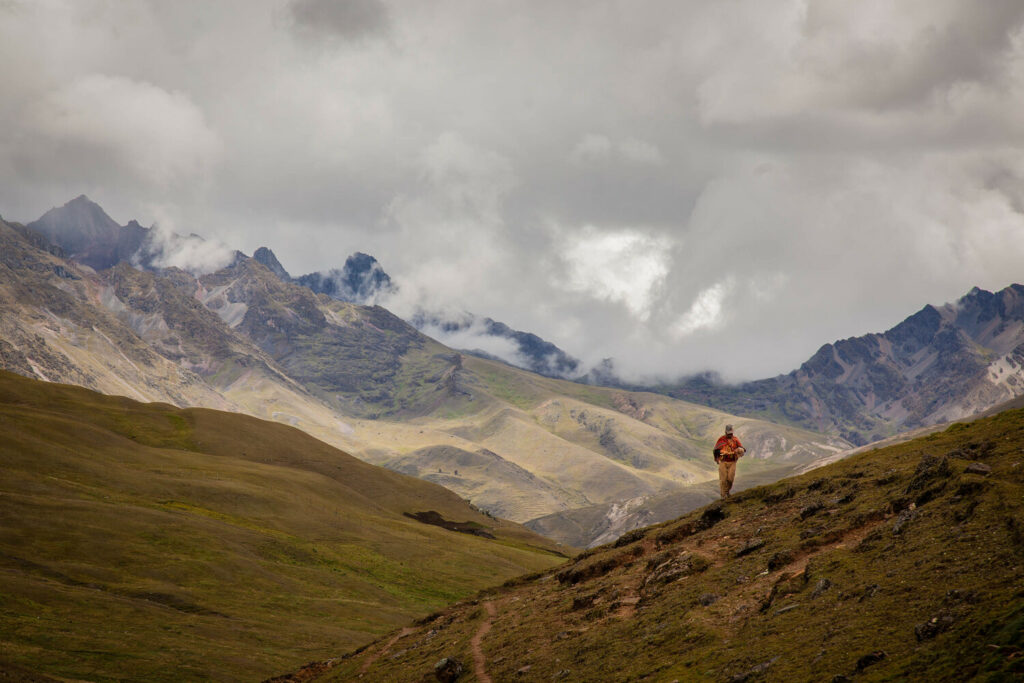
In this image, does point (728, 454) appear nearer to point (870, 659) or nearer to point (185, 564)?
point (870, 659)

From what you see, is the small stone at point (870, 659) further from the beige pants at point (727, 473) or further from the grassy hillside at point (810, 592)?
the beige pants at point (727, 473)

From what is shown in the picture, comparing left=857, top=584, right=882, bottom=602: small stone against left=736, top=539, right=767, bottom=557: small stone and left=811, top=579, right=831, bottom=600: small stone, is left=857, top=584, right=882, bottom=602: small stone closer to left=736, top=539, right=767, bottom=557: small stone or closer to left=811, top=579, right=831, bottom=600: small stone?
left=811, top=579, right=831, bottom=600: small stone

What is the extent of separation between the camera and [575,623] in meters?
45.7

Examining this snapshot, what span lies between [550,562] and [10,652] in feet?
425

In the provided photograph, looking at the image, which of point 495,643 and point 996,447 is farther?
point 495,643

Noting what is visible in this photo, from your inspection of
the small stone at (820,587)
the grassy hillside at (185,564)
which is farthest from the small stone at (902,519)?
the grassy hillside at (185,564)

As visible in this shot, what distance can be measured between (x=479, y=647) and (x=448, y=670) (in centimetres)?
434

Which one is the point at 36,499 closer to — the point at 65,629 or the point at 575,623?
the point at 65,629

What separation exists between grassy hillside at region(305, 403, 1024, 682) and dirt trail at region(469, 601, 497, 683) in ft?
0.64

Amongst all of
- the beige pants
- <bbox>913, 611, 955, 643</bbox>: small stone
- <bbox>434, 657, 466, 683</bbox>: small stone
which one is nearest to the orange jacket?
the beige pants

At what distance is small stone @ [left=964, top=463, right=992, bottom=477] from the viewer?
1399 inches

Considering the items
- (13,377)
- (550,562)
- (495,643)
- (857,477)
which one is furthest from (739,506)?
(13,377)

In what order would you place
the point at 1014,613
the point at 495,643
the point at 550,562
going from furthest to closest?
1. the point at 550,562
2. the point at 495,643
3. the point at 1014,613

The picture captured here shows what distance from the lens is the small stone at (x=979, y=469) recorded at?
35531mm
